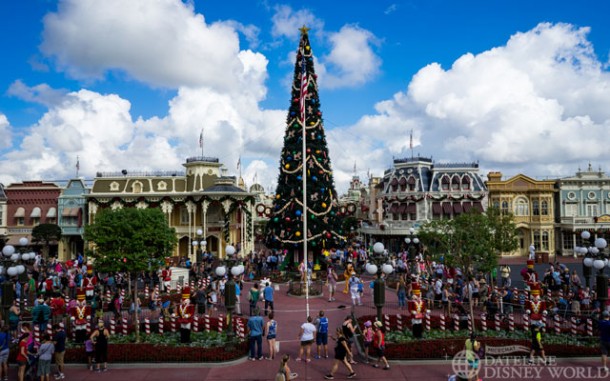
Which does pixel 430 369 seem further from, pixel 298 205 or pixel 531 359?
pixel 298 205

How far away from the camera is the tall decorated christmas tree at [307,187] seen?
93.1 feet

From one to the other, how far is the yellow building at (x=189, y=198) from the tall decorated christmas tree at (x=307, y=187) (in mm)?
13342

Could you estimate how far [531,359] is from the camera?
504 inches

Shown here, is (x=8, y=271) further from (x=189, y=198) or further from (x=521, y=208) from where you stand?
(x=521, y=208)

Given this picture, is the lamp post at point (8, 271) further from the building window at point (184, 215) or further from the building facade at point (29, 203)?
the building facade at point (29, 203)

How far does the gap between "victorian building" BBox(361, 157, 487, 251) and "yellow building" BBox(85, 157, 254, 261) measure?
50.8 feet

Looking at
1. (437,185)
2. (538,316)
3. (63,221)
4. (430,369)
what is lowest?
(430,369)

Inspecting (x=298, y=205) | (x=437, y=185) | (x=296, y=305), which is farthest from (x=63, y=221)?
(x=437, y=185)

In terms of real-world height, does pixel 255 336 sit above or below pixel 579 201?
below

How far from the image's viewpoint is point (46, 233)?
131ft

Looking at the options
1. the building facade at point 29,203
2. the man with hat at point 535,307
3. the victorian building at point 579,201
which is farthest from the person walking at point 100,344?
the victorian building at point 579,201

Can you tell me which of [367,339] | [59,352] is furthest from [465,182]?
[59,352]

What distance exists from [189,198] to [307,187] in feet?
60.0

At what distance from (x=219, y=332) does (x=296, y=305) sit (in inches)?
241
